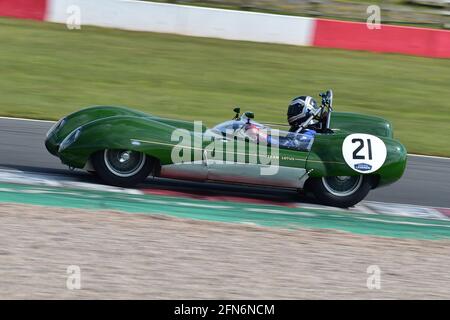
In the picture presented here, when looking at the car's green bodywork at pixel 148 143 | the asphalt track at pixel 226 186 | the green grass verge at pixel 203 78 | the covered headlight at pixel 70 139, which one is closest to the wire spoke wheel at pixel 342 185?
the car's green bodywork at pixel 148 143

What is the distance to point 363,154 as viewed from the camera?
8266 mm

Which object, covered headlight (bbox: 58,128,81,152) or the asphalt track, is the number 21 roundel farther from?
covered headlight (bbox: 58,128,81,152)

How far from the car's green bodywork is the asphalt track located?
63 centimetres

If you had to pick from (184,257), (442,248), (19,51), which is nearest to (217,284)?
(184,257)

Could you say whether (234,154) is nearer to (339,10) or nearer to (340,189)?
(340,189)

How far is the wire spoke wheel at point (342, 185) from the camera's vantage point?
8.52m

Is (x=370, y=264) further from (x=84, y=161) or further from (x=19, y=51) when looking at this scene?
(x=19, y=51)

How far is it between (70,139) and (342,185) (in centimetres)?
290

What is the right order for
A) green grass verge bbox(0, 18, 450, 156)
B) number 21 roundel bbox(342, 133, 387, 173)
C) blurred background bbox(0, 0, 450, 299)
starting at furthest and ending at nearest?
green grass verge bbox(0, 18, 450, 156)
number 21 roundel bbox(342, 133, 387, 173)
blurred background bbox(0, 0, 450, 299)

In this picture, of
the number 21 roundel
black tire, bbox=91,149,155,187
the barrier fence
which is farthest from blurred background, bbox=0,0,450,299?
the number 21 roundel

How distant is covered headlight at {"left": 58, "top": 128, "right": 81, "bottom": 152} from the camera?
26.0 ft

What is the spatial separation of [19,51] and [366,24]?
7588 mm
